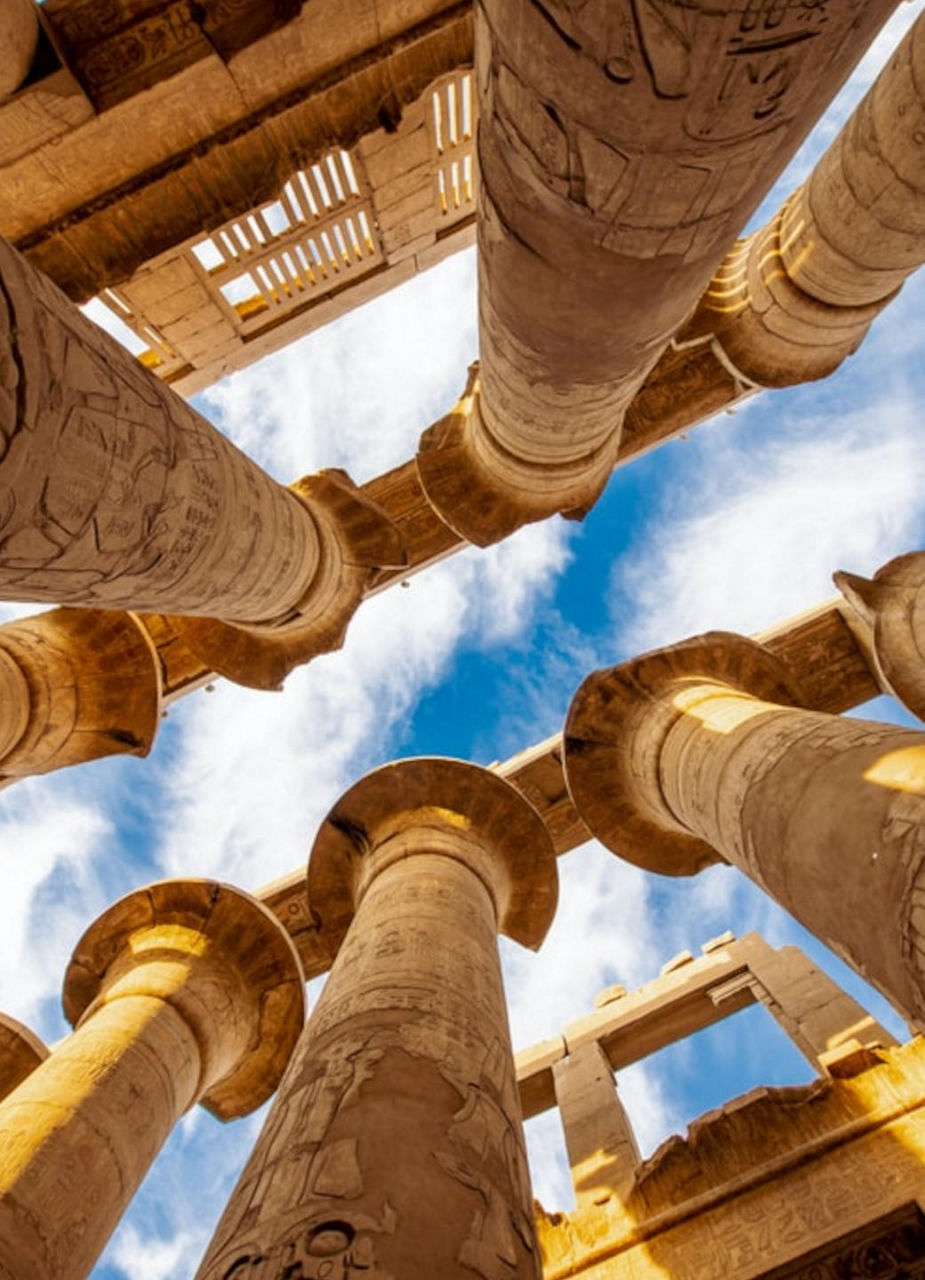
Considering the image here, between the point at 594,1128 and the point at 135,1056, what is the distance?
4.54 m

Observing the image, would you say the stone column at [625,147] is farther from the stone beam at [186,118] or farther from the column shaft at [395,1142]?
the stone beam at [186,118]

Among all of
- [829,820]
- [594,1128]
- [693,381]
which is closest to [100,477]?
[829,820]

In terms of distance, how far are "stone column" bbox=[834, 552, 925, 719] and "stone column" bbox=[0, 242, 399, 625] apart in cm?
528

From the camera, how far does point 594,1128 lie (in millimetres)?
7863

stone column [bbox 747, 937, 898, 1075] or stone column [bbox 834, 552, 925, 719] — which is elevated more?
stone column [bbox 834, 552, 925, 719]

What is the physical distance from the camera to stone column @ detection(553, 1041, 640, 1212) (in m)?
6.65

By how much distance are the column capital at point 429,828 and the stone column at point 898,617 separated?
11.2 feet

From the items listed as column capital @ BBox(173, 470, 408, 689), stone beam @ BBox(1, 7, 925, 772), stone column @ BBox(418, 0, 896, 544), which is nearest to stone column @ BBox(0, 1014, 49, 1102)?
stone beam @ BBox(1, 7, 925, 772)

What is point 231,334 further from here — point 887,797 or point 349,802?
point 887,797

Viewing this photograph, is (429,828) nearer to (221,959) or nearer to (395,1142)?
(221,959)

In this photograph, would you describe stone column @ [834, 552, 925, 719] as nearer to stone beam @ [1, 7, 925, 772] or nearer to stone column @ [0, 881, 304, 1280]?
stone beam @ [1, 7, 925, 772]

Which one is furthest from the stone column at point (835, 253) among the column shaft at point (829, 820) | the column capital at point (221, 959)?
the column capital at point (221, 959)

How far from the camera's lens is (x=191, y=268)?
333 inches

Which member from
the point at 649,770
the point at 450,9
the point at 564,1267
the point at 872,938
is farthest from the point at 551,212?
the point at 564,1267
